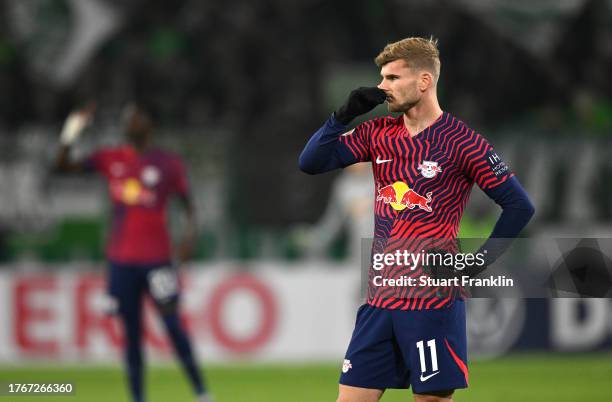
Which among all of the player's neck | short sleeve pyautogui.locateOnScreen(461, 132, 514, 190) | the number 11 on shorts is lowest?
the number 11 on shorts

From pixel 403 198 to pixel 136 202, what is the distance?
13.7ft

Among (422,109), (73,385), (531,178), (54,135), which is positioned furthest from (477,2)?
(422,109)

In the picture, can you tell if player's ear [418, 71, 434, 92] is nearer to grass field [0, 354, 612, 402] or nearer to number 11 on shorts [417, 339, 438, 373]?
number 11 on shorts [417, 339, 438, 373]

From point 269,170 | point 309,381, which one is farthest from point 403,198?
point 269,170

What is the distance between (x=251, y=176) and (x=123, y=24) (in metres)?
3.71

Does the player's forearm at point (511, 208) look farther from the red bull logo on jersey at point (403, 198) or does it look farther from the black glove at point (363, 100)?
the black glove at point (363, 100)

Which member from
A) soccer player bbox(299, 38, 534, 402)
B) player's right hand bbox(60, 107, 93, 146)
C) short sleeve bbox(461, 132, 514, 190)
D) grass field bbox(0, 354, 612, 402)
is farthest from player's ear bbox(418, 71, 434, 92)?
grass field bbox(0, 354, 612, 402)

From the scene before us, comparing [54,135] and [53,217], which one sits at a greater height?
[54,135]

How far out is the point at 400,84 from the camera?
4676mm

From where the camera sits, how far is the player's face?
4.68m

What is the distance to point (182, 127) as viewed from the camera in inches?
622

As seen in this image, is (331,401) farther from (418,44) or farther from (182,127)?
(182,127)

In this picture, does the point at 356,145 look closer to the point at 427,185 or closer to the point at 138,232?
the point at 427,185

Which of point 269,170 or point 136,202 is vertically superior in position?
point 269,170
